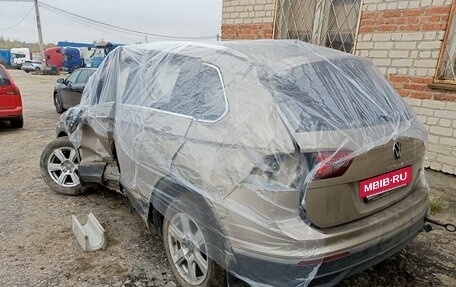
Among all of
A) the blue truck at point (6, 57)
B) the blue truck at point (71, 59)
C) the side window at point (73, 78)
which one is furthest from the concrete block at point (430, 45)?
the blue truck at point (6, 57)

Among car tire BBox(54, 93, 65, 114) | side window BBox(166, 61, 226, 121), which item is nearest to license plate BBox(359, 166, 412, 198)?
side window BBox(166, 61, 226, 121)

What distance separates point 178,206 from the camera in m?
2.29

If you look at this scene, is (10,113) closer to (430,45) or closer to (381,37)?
(381,37)

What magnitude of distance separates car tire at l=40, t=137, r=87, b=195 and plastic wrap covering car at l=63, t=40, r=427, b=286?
66.2 inches

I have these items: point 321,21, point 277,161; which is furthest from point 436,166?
point 277,161

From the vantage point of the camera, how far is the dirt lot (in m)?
2.57

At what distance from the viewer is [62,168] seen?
4023 millimetres

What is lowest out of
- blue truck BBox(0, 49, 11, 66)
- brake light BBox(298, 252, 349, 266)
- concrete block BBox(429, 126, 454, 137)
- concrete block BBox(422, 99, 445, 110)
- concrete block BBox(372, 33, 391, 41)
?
blue truck BBox(0, 49, 11, 66)

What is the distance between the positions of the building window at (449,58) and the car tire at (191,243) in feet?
13.6

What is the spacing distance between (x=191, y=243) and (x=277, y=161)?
3.00 ft

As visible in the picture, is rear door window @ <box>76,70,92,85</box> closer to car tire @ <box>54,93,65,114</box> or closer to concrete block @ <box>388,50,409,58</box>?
car tire @ <box>54,93,65,114</box>

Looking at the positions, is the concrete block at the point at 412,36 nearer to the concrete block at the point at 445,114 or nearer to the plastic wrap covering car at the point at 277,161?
the concrete block at the point at 445,114

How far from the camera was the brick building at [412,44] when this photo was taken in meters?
4.62

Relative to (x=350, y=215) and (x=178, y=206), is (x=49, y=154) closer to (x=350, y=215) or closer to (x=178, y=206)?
(x=178, y=206)
